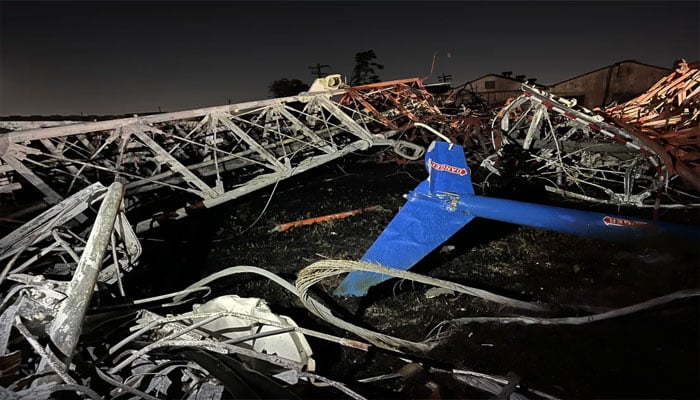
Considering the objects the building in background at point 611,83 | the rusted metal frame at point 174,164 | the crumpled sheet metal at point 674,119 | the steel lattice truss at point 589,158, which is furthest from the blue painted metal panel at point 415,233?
the building in background at point 611,83

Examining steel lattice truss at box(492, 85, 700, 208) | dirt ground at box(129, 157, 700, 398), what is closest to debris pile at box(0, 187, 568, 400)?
dirt ground at box(129, 157, 700, 398)

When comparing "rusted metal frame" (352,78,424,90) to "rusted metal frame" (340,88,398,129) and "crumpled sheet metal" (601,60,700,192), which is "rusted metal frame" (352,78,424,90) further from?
"crumpled sheet metal" (601,60,700,192)

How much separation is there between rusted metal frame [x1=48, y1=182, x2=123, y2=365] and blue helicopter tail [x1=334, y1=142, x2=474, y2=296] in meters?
2.26

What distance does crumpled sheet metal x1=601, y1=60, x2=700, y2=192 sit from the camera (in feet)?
15.5

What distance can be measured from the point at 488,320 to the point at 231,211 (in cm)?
612

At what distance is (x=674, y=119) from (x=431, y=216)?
590 cm

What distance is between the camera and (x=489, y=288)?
167 inches

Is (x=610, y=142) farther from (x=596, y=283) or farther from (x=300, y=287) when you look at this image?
(x=300, y=287)

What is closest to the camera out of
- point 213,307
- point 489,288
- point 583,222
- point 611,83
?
point 583,222

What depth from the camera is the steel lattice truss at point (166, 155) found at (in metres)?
5.84

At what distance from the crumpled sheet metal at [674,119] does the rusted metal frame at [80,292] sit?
6055 mm

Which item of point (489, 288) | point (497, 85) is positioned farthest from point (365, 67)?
point (489, 288)

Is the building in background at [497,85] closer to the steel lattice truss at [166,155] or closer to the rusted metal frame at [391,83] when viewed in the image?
the rusted metal frame at [391,83]

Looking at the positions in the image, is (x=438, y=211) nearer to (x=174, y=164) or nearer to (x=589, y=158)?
(x=174, y=164)
